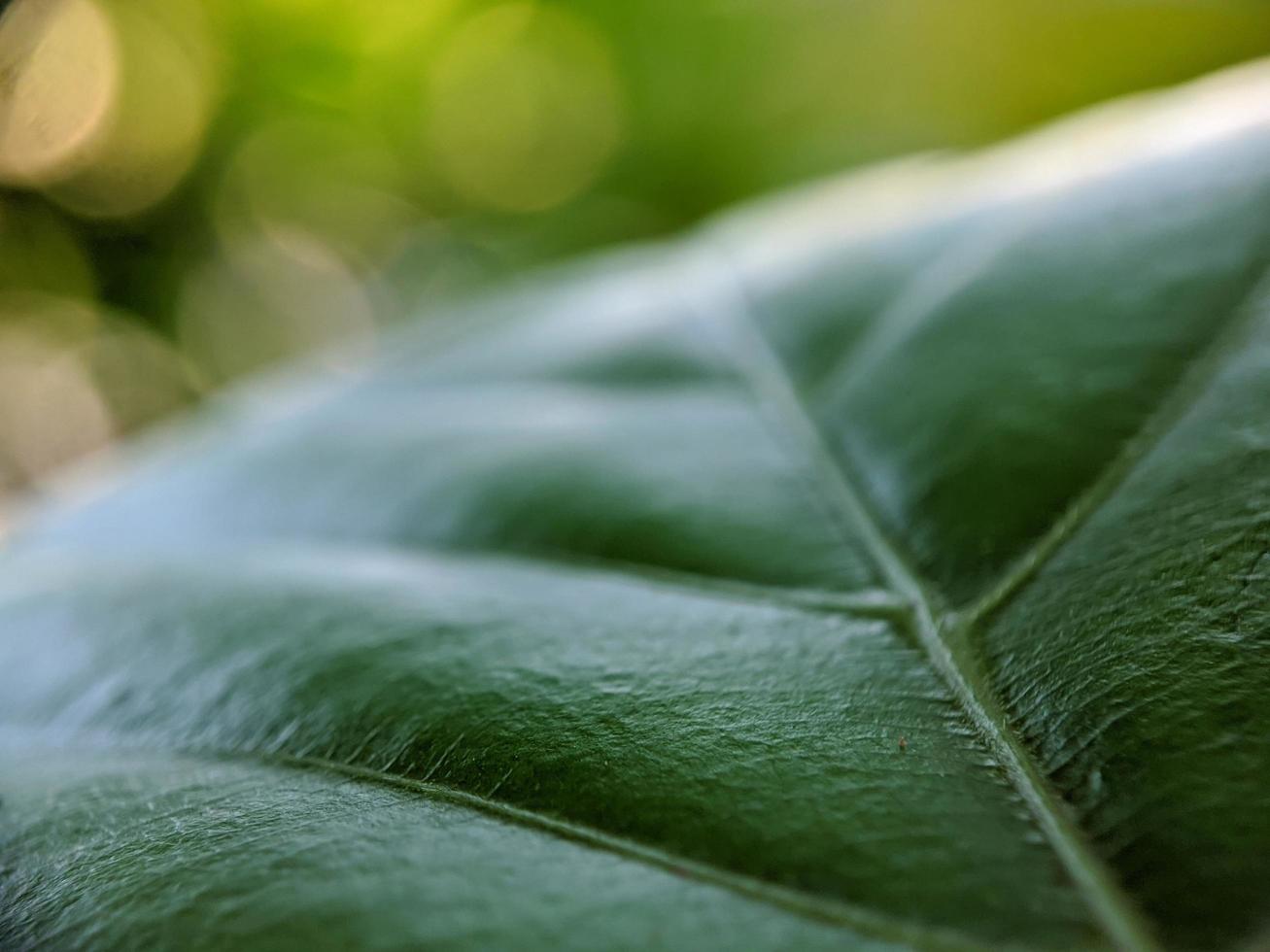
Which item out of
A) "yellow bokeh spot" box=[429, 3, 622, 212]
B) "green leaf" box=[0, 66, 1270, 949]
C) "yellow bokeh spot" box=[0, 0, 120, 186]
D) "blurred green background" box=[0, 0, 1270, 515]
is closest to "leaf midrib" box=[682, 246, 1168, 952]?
"green leaf" box=[0, 66, 1270, 949]

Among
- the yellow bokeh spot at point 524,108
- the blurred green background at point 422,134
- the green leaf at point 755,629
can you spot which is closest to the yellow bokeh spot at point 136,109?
the blurred green background at point 422,134

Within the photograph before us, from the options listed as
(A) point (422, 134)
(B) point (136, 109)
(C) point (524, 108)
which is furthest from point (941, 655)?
(B) point (136, 109)

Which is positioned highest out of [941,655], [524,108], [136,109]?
[136,109]

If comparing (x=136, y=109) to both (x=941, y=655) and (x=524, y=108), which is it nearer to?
(x=524, y=108)

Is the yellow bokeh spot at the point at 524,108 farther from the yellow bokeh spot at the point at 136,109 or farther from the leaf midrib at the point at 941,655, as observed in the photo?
the leaf midrib at the point at 941,655

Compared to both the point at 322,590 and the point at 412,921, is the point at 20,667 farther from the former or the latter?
the point at 412,921

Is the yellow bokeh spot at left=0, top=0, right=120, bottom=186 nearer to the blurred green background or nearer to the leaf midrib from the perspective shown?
the leaf midrib
